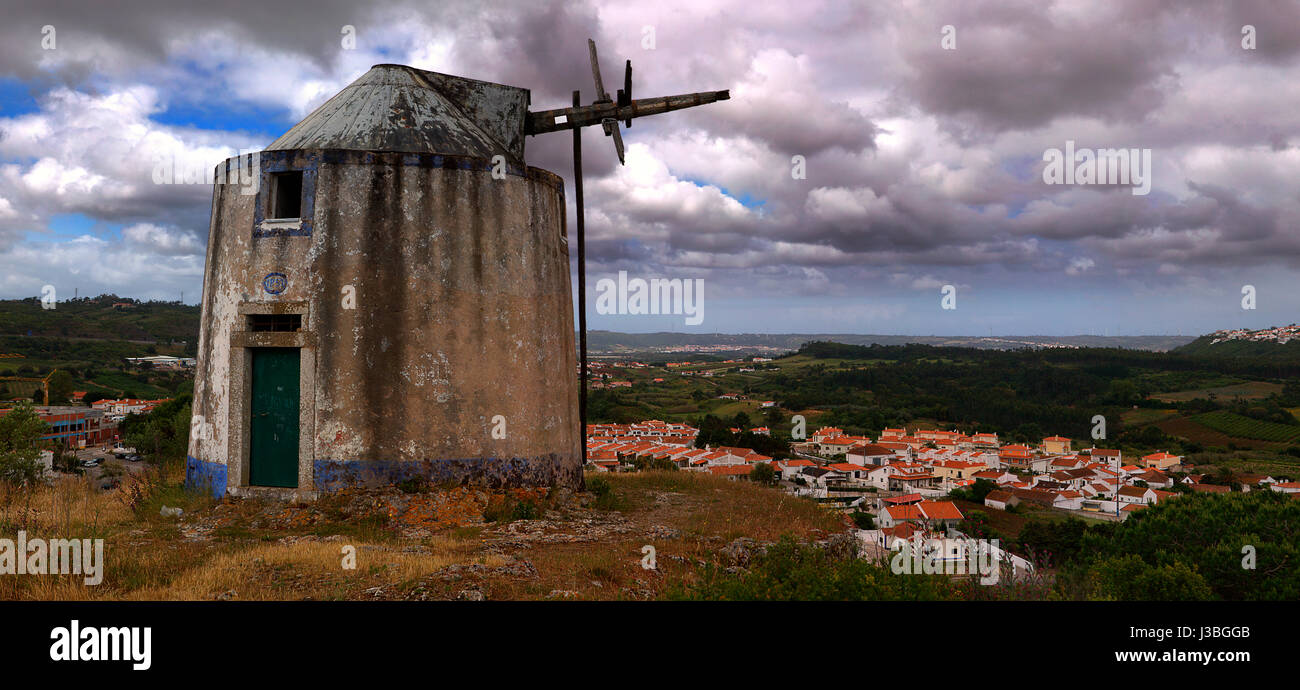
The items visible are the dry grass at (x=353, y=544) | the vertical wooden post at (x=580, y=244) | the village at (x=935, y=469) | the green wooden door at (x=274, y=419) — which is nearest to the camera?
the dry grass at (x=353, y=544)

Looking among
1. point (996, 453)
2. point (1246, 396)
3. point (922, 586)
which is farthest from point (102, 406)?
point (1246, 396)

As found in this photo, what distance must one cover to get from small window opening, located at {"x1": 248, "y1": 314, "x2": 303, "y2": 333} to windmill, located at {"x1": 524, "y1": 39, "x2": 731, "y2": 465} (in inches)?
167

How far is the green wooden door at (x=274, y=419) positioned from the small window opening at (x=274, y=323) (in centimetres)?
28

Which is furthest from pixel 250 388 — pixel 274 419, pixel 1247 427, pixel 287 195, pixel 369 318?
pixel 1247 427

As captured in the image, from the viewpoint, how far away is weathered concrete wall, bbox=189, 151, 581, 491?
10.1 metres

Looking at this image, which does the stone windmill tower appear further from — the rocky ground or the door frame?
the rocky ground

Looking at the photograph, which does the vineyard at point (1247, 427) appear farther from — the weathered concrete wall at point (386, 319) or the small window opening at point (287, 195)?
the small window opening at point (287, 195)

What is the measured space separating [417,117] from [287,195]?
2286 mm

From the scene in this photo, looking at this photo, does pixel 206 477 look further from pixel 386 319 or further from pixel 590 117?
pixel 590 117

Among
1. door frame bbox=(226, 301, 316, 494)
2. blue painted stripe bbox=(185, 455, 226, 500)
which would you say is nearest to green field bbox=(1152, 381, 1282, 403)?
door frame bbox=(226, 301, 316, 494)

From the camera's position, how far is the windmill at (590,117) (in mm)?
12352

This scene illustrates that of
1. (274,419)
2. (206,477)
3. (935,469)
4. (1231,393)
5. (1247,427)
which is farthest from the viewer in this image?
(1231,393)

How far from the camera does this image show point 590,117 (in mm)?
12633

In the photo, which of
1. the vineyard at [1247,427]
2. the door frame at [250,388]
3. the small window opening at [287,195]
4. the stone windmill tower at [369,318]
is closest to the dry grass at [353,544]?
the door frame at [250,388]
